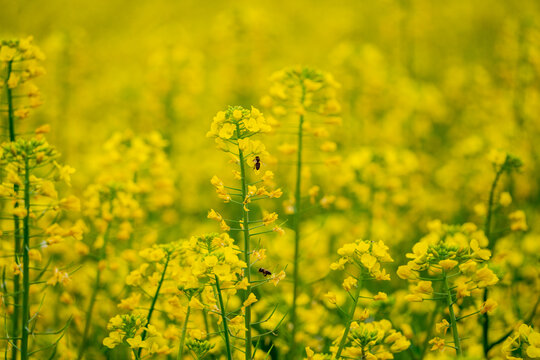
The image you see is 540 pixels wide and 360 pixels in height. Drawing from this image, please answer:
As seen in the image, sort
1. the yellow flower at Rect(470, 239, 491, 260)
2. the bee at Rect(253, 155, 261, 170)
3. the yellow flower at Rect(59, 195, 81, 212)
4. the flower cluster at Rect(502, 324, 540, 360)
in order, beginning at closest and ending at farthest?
1. the flower cluster at Rect(502, 324, 540, 360)
2. the yellow flower at Rect(470, 239, 491, 260)
3. the yellow flower at Rect(59, 195, 81, 212)
4. the bee at Rect(253, 155, 261, 170)

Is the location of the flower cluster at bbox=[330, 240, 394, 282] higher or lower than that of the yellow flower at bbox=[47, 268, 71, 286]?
higher

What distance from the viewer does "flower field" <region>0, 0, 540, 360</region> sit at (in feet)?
9.17

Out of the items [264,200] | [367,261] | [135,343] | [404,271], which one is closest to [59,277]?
[135,343]

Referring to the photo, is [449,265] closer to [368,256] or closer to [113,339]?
[368,256]

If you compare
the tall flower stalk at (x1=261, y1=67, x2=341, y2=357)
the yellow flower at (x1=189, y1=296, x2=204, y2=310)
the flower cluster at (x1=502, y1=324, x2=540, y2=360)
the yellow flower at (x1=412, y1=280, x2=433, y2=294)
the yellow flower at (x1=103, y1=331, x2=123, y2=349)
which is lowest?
the yellow flower at (x1=103, y1=331, x2=123, y2=349)

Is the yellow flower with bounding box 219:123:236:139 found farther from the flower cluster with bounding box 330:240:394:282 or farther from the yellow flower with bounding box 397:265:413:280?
the yellow flower with bounding box 397:265:413:280

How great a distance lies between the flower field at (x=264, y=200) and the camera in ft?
9.17

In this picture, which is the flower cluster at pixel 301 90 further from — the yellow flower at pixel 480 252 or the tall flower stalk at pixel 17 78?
the tall flower stalk at pixel 17 78

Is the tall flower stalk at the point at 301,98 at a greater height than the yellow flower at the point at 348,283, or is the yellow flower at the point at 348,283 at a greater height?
the tall flower stalk at the point at 301,98

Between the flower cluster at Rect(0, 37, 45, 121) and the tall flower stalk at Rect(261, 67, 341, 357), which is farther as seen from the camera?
the tall flower stalk at Rect(261, 67, 341, 357)

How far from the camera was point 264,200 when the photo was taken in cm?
723

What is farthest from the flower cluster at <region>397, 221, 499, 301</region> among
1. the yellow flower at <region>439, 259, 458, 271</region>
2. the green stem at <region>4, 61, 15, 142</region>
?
the green stem at <region>4, 61, 15, 142</region>

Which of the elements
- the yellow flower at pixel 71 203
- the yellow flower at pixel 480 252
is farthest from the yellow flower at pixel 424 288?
the yellow flower at pixel 71 203

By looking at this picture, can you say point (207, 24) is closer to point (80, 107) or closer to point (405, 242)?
point (80, 107)
